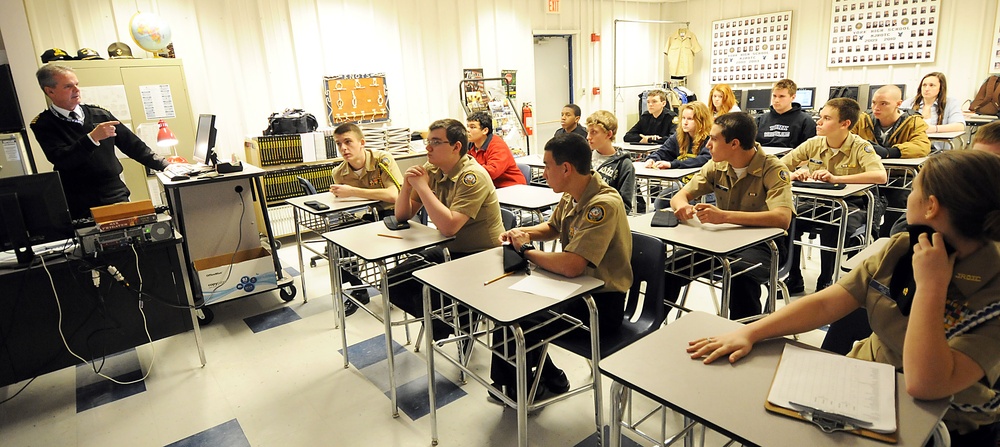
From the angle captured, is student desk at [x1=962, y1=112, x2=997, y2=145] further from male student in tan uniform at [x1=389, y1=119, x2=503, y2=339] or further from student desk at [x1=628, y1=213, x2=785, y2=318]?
male student in tan uniform at [x1=389, y1=119, x2=503, y2=339]

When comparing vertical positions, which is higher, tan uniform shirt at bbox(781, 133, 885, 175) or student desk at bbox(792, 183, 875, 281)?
tan uniform shirt at bbox(781, 133, 885, 175)

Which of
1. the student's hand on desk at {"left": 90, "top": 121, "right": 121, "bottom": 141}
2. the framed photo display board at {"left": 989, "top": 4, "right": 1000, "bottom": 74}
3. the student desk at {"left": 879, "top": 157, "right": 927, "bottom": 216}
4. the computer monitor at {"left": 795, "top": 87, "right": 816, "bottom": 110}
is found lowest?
the student desk at {"left": 879, "top": 157, "right": 927, "bottom": 216}

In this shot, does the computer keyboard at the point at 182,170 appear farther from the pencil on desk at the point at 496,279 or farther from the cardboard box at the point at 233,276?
the pencil on desk at the point at 496,279

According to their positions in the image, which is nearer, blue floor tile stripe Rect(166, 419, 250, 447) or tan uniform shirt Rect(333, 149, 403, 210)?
blue floor tile stripe Rect(166, 419, 250, 447)

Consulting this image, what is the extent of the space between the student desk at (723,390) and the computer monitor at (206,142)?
3.11 m

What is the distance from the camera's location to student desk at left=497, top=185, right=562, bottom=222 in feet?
10.7

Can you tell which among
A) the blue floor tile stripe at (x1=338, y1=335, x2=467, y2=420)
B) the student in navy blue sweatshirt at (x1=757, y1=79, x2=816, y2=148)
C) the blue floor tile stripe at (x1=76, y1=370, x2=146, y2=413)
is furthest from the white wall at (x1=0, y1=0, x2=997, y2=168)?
the student in navy blue sweatshirt at (x1=757, y1=79, x2=816, y2=148)

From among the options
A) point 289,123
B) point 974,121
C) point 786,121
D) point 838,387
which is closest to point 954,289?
point 838,387

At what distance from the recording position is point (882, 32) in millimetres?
7152

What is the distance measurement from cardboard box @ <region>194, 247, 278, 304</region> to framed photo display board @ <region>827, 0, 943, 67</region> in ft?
25.9

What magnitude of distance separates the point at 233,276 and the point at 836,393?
132 inches

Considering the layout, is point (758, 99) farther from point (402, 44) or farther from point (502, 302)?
point (502, 302)

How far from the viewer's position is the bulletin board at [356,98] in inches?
227

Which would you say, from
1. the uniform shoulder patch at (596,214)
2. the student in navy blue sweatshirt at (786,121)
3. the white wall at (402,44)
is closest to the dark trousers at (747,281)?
the uniform shoulder patch at (596,214)
